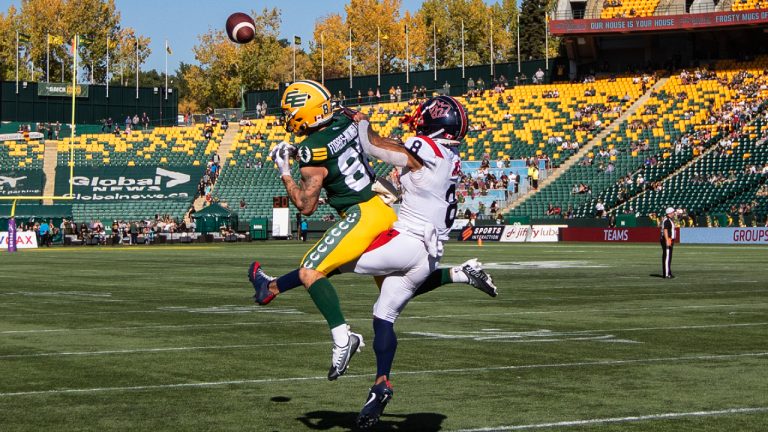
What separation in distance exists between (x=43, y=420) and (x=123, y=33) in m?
114

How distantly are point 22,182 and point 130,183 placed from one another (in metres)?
7.12

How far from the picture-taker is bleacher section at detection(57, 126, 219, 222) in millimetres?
72625

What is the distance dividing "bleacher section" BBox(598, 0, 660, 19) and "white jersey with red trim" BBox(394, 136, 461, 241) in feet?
211

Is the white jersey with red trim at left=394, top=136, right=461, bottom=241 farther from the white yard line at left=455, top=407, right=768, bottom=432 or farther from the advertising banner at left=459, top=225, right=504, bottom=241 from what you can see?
the advertising banner at left=459, top=225, right=504, bottom=241

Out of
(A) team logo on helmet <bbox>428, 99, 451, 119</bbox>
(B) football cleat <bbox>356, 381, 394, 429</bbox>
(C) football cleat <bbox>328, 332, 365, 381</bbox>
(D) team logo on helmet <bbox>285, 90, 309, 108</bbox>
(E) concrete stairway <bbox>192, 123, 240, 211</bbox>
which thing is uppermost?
(E) concrete stairway <bbox>192, 123, 240, 211</bbox>

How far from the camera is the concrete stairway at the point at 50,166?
247 ft

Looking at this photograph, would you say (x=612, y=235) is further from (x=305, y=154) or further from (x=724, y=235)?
(x=305, y=154)

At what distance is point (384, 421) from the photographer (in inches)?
362

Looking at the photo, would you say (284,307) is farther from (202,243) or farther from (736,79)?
(736,79)

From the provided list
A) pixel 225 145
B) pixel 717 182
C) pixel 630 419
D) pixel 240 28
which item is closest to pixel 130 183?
pixel 225 145

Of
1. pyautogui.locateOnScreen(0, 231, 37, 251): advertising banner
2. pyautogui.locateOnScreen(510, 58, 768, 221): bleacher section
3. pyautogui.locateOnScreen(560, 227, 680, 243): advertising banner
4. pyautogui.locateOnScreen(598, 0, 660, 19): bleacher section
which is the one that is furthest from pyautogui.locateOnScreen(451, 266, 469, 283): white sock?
pyautogui.locateOnScreen(598, 0, 660, 19): bleacher section

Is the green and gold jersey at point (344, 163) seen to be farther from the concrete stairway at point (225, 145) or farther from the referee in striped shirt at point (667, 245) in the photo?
the concrete stairway at point (225, 145)

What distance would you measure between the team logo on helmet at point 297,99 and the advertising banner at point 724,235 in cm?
4619

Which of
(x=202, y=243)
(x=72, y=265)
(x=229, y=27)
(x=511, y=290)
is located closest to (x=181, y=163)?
(x=202, y=243)
